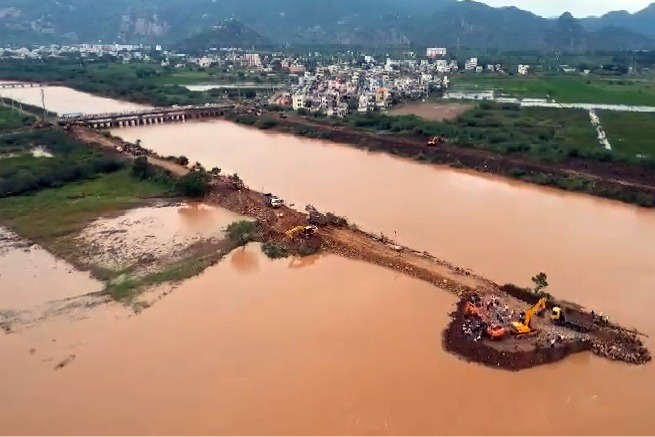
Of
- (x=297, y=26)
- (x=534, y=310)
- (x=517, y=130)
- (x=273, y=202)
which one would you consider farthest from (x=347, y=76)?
(x=297, y=26)

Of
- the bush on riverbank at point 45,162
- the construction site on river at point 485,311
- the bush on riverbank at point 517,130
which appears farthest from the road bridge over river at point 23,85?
the construction site on river at point 485,311

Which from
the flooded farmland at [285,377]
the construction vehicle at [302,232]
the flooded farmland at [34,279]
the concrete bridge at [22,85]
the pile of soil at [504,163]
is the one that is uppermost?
the concrete bridge at [22,85]

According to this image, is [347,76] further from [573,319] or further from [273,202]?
[573,319]

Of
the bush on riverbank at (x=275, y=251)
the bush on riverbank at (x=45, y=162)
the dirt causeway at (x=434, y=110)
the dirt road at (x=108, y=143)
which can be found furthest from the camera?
the dirt causeway at (x=434, y=110)

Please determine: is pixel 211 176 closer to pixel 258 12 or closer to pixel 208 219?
pixel 208 219

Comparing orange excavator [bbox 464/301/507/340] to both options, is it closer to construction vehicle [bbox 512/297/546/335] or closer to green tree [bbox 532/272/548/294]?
construction vehicle [bbox 512/297/546/335]

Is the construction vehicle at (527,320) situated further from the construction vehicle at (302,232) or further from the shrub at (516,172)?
the shrub at (516,172)
